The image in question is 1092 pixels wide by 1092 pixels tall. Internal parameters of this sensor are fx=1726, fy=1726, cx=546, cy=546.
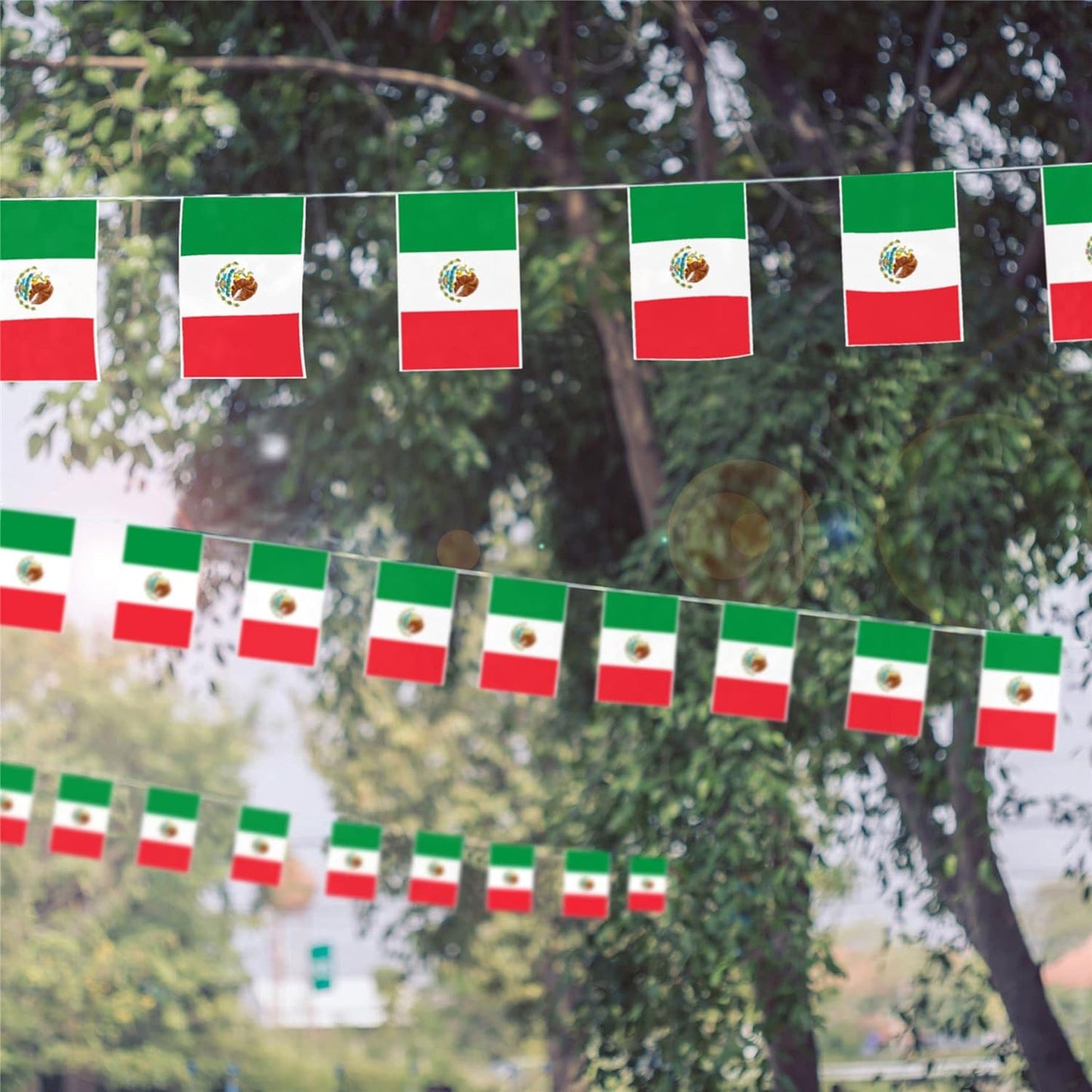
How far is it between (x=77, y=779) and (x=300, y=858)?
1575 inches

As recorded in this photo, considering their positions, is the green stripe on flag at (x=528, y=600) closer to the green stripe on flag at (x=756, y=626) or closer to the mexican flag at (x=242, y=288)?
the green stripe on flag at (x=756, y=626)

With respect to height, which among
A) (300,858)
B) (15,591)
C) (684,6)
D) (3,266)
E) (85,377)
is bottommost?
(300,858)

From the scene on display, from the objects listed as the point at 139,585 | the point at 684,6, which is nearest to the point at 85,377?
the point at 139,585

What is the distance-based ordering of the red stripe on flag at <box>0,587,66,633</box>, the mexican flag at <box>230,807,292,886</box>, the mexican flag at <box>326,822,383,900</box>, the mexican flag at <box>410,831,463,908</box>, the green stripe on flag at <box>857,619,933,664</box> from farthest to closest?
the mexican flag at <box>410,831,463,908</box> → the mexican flag at <box>326,822,383,900</box> → the mexican flag at <box>230,807,292,886</box> → the green stripe on flag at <box>857,619,933,664</box> → the red stripe on flag at <box>0,587,66,633</box>

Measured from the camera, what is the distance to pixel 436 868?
404 inches

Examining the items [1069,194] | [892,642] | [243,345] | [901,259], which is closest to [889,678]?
[892,642]

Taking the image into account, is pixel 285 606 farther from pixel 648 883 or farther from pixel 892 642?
pixel 648 883

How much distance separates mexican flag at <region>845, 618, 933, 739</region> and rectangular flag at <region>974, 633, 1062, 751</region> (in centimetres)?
27

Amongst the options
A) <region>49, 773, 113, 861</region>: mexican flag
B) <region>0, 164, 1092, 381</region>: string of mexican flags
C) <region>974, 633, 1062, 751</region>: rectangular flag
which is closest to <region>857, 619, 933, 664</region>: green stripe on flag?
<region>974, 633, 1062, 751</region>: rectangular flag

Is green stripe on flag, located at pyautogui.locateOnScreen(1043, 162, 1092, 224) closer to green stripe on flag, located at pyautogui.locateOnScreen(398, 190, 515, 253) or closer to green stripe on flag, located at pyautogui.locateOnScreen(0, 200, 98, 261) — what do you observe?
green stripe on flag, located at pyautogui.locateOnScreen(398, 190, 515, 253)

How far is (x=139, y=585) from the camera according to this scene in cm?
710

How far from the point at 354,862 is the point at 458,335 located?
5.43 metres

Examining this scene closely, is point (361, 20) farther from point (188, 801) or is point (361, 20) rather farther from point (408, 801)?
point (408, 801)

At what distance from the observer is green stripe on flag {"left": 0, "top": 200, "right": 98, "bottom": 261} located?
16.9 feet
